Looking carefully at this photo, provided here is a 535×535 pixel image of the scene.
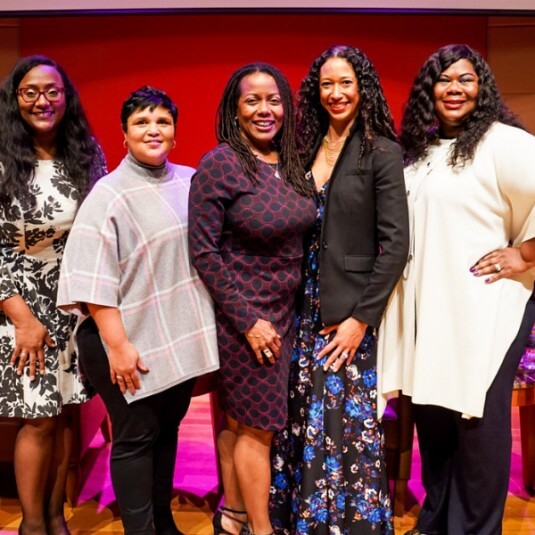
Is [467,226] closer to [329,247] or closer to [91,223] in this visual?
[329,247]

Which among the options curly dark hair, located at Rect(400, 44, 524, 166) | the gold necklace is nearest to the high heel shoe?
the gold necklace

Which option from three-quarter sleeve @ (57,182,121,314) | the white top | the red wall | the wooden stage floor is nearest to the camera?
three-quarter sleeve @ (57,182,121,314)

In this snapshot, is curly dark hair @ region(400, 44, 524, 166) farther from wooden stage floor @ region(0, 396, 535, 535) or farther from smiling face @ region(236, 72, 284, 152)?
wooden stage floor @ region(0, 396, 535, 535)

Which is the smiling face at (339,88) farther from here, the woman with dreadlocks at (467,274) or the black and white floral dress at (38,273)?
the black and white floral dress at (38,273)

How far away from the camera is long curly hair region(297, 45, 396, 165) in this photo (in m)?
2.09

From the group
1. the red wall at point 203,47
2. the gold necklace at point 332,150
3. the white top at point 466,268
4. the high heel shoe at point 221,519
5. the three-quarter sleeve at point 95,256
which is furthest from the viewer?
the red wall at point 203,47

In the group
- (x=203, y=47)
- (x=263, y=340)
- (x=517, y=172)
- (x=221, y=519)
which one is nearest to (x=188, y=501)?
(x=221, y=519)

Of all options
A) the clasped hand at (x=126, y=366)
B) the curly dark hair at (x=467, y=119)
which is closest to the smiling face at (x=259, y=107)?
the curly dark hair at (x=467, y=119)

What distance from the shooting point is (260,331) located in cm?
203

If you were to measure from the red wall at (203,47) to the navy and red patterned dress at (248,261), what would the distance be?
2360mm

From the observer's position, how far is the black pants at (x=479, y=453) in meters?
2.13

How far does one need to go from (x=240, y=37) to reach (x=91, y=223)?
2623mm

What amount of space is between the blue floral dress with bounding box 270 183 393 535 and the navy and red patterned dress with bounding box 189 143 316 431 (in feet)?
0.26

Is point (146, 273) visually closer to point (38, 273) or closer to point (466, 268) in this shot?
point (38, 273)
